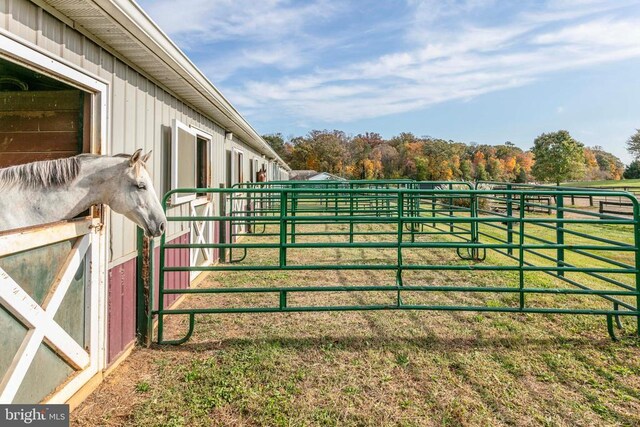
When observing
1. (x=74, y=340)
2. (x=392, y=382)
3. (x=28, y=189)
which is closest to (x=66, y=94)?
(x=28, y=189)

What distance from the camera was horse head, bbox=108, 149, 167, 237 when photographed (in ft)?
7.06

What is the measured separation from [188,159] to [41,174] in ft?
8.15

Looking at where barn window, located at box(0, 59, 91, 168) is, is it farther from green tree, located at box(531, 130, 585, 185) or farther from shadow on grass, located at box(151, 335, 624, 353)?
green tree, located at box(531, 130, 585, 185)

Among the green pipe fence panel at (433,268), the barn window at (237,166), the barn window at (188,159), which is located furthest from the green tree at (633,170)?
the barn window at (188,159)

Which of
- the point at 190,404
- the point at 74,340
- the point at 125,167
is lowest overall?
the point at 190,404

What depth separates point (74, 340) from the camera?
209 cm

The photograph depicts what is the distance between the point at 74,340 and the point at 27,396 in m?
0.38

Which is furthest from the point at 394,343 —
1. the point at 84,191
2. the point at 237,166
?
the point at 237,166

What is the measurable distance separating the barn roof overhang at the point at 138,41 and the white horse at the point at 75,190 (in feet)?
2.62

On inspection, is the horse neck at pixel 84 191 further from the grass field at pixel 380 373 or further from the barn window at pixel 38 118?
the grass field at pixel 380 373

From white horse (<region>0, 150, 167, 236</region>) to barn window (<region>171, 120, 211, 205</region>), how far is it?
1.33m

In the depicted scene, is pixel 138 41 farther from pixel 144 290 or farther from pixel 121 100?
pixel 144 290

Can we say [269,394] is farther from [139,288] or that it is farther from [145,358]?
[139,288]

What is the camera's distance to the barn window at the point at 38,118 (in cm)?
238
